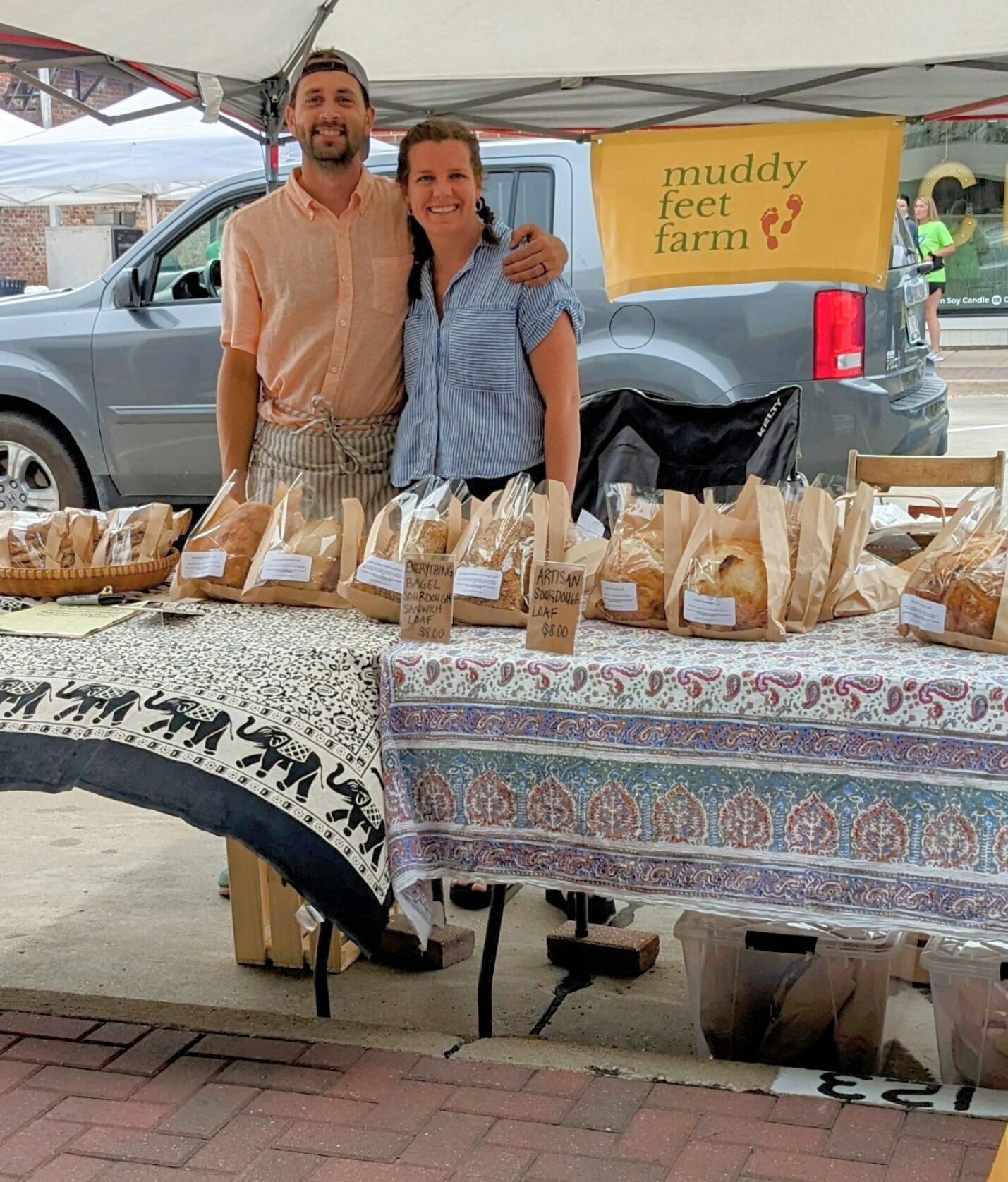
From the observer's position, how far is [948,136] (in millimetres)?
Result: 17000

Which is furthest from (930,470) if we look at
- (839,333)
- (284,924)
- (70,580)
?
(70,580)

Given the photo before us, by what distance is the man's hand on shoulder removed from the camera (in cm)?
307

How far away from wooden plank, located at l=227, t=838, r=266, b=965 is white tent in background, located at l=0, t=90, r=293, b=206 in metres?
7.72

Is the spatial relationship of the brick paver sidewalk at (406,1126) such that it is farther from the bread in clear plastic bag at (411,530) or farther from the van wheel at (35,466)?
the van wheel at (35,466)

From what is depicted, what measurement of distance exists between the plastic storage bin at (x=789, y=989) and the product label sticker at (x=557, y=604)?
1.96ft

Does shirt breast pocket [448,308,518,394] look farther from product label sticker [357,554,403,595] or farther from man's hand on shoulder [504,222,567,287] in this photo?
product label sticker [357,554,403,595]

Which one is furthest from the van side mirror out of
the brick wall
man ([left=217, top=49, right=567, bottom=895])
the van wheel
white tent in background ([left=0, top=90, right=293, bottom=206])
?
the brick wall

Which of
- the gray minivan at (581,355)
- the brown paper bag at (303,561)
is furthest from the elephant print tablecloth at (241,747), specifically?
the gray minivan at (581,355)

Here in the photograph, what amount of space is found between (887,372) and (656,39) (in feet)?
8.06

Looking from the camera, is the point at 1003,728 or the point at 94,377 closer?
the point at 1003,728

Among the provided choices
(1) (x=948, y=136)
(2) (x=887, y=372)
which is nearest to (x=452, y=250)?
(2) (x=887, y=372)

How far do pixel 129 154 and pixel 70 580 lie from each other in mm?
8790

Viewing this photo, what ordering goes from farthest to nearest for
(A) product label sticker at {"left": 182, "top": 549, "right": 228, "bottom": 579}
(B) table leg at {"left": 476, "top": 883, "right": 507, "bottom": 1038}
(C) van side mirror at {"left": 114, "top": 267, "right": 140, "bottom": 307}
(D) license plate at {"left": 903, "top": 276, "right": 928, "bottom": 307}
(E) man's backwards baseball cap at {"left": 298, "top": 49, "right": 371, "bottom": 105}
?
(C) van side mirror at {"left": 114, "top": 267, "right": 140, "bottom": 307} → (D) license plate at {"left": 903, "top": 276, "right": 928, "bottom": 307} → (E) man's backwards baseball cap at {"left": 298, "top": 49, "right": 371, "bottom": 105} → (A) product label sticker at {"left": 182, "top": 549, "right": 228, "bottom": 579} → (B) table leg at {"left": 476, "top": 883, "right": 507, "bottom": 1038}

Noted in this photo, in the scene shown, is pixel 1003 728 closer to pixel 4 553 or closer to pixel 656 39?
pixel 4 553
